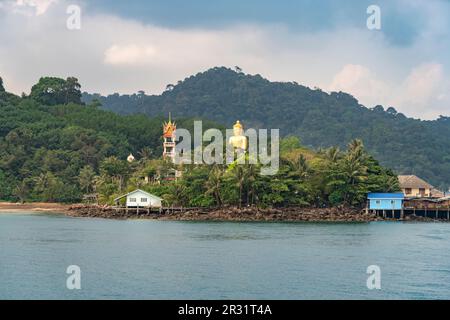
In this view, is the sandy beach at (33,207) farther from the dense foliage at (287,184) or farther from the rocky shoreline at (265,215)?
the rocky shoreline at (265,215)

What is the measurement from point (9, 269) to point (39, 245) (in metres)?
9.83

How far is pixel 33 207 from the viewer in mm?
87750

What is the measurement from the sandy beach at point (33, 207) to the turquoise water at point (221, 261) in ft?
83.9

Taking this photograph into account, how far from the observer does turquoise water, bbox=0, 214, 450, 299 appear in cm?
3080

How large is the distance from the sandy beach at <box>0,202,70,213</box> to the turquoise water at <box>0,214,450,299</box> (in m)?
25.6

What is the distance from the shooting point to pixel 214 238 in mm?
49688

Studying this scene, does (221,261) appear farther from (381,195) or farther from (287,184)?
(381,195)

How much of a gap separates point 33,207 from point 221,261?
2103 inches

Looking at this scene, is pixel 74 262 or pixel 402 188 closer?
pixel 74 262

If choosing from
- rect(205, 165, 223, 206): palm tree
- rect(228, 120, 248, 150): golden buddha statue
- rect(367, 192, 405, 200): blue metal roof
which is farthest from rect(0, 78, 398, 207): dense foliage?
rect(228, 120, 248, 150): golden buddha statue

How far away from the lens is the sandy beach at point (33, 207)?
84.9 m

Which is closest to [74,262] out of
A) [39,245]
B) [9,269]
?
[9,269]
